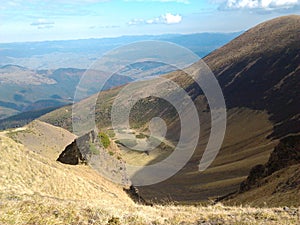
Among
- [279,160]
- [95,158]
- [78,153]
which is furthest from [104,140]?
[279,160]

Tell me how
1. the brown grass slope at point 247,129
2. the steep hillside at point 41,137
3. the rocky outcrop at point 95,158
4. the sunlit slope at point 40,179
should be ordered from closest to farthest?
the sunlit slope at point 40,179 < the rocky outcrop at point 95,158 < the brown grass slope at point 247,129 < the steep hillside at point 41,137

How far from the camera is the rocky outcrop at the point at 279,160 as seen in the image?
39.6m

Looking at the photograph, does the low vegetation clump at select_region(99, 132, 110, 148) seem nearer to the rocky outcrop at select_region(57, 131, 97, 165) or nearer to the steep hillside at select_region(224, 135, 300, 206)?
the rocky outcrop at select_region(57, 131, 97, 165)

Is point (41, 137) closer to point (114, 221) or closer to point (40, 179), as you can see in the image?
point (40, 179)

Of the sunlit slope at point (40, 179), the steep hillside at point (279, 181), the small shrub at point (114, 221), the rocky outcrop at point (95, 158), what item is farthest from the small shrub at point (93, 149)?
the small shrub at point (114, 221)

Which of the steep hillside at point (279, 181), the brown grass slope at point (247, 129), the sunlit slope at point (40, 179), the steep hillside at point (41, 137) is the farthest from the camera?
the steep hillside at point (41, 137)

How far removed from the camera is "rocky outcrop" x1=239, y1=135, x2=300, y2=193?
39.6 meters

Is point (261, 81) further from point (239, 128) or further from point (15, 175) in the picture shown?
point (15, 175)

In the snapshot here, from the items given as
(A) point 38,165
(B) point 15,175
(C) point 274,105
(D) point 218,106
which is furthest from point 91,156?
(D) point 218,106

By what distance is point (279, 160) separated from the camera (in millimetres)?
40812

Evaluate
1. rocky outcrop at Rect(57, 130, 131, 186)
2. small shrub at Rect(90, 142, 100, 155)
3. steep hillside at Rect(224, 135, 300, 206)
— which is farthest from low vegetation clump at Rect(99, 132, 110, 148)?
steep hillside at Rect(224, 135, 300, 206)

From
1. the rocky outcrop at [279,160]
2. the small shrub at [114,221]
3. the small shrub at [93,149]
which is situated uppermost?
the small shrub at [114,221]

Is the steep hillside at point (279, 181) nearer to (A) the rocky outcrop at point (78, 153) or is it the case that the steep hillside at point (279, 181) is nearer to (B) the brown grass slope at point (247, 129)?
(A) the rocky outcrop at point (78, 153)

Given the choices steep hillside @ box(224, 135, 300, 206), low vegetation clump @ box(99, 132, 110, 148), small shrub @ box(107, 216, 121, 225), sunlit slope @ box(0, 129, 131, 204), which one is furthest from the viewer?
low vegetation clump @ box(99, 132, 110, 148)
